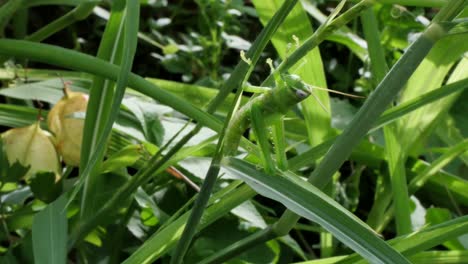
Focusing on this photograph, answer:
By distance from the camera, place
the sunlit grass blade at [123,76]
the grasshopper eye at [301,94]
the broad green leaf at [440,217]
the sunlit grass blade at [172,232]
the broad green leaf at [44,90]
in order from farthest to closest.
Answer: the broad green leaf at [44,90] → the broad green leaf at [440,217] → the sunlit grass blade at [172,232] → the sunlit grass blade at [123,76] → the grasshopper eye at [301,94]

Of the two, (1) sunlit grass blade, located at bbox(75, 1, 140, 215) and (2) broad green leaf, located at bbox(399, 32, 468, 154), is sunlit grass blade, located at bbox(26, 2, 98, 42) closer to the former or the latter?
(1) sunlit grass blade, located at bbox(75, 1, 140, 215)

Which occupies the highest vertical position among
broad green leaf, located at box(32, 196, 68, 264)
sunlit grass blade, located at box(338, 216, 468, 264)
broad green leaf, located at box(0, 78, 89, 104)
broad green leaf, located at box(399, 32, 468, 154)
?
broad green leaf, located at box(399, 32, 468, 154)

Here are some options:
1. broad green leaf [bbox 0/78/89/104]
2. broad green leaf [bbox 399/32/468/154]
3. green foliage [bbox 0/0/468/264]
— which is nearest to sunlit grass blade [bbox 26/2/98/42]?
green foliage [bbox 0/0/468/264]

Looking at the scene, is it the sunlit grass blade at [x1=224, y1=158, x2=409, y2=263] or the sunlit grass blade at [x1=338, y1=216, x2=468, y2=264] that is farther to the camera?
the sunlit grass blade at [x1=338, y1=216, x2=468, y2=264]

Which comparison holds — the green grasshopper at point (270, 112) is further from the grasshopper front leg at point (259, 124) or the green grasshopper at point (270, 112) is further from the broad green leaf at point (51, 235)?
the broad green leaf at point (51, 235)

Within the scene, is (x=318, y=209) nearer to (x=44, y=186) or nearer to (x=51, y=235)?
(x=51, y=235)

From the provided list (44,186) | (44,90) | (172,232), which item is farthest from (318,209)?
(44,90)

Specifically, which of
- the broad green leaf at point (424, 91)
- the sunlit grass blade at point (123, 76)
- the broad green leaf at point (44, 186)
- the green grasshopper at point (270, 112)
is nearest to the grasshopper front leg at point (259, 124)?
the green grasshopper at point (270, 112)
